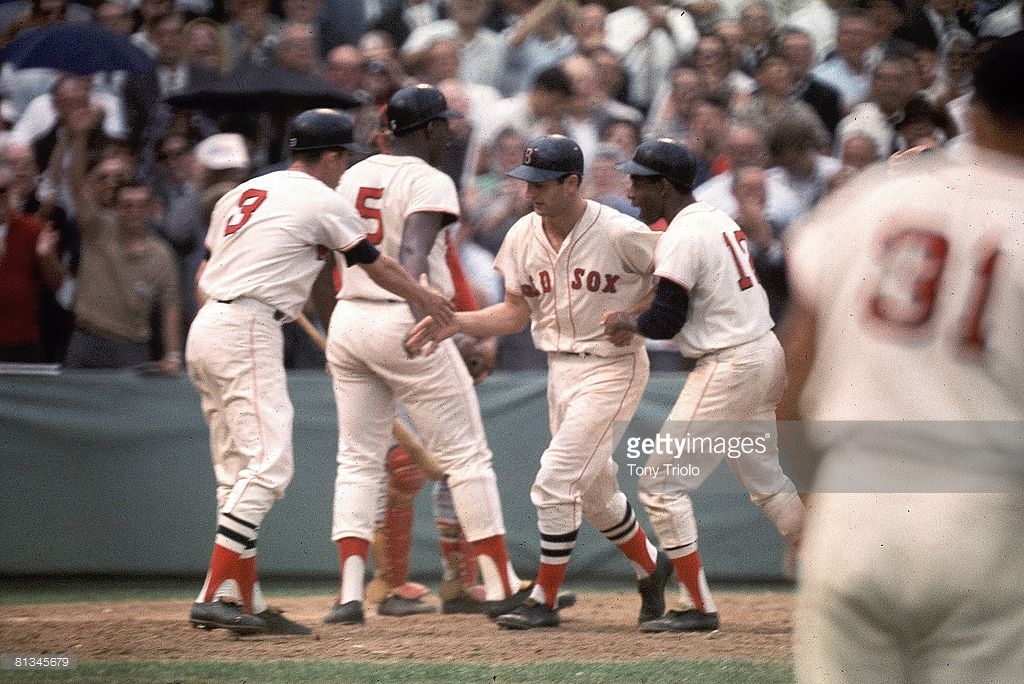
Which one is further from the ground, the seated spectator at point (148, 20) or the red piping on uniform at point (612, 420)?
the seated spectator at point (148, 20)

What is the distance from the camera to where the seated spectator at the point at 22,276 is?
28.5 ft

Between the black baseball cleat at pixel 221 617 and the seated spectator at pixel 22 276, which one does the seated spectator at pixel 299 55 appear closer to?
the seated spectator at pixel 22 276

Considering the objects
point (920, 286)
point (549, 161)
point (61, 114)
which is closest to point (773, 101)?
point (549, 161)

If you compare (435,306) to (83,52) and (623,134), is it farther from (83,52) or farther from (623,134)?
(83,52)

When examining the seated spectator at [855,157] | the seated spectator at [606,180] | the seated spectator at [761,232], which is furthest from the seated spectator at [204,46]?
the seated spectator at [855,157]

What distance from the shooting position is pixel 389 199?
672 centimetres

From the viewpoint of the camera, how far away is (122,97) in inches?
374

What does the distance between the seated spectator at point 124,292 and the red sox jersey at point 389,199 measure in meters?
2.15

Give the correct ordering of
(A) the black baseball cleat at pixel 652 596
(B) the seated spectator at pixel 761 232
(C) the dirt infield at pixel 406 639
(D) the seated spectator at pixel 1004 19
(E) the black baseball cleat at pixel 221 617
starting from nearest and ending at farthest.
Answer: (C) the dirt infield at pixel 406 639, (E) the black baseball cleat at pixel 221 617, (A) the black baseball cleat at pixel 652 596, (B) the seated spectator at pixel 761 232, (D) the seated spectator at pixel 1004 19

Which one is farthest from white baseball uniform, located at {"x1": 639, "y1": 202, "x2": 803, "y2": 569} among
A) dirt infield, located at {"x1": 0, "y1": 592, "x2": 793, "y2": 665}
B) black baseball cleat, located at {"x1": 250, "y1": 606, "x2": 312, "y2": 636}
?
black baseball cleat, located at {"x1": 250, "y1": 606, "x2": 312, "y2": 636}

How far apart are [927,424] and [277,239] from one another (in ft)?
13.3

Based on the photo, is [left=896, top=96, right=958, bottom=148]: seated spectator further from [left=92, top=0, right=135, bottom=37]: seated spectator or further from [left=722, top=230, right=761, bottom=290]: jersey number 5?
[left=92, top=0, right=135, bottom=37]: seated spectator

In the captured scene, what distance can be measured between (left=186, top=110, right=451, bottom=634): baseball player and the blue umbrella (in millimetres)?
3422

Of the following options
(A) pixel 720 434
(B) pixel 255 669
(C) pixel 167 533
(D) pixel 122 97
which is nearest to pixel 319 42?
(D) pixel 122 97
